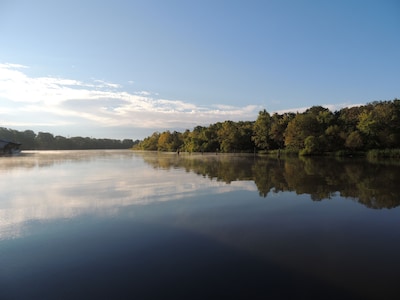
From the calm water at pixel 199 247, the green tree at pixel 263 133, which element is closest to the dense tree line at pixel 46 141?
the green tree at pixel 263 133

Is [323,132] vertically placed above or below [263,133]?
below

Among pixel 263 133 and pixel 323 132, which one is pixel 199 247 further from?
pixel 263 133

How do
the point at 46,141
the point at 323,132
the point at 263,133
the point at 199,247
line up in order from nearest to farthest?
the point at 199,247
the point at 323,132
the point at 263,133
the point at 46,141

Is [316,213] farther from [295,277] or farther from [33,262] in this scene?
[33,262]

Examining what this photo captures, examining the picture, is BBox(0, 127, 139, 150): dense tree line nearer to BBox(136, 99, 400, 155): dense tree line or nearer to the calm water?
BBox(136, 99, 400, 155): dense tree line

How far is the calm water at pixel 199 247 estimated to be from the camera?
4848 mm

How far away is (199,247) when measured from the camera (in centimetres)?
672

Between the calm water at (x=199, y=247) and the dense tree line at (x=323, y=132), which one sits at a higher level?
the dense tree line at (x=323, y=132)

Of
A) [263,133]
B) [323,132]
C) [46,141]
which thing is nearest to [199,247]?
[323,132]

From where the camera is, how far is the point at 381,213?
32.8ft

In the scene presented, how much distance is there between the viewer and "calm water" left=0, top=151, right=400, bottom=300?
15.9 feet

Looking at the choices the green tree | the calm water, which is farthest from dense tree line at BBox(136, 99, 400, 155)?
the calm water

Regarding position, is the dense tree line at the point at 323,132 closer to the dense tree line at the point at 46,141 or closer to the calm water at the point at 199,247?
the calm water at the point at 199,247

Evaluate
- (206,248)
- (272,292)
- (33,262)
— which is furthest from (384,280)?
(33,262)
